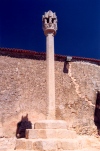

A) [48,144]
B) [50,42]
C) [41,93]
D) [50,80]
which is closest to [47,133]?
[48,144]

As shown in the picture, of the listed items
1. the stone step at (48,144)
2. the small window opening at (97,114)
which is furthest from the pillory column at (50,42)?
the small window opening at (97,114)

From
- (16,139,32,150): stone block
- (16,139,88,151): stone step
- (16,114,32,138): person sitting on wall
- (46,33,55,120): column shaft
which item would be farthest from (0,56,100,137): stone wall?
(16,139,88,151): stone step

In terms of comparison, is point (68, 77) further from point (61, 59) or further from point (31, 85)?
point (31, 85)

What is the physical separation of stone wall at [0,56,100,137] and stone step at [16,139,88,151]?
4554 mm

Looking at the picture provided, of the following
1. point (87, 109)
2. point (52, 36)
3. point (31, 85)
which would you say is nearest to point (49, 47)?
point (52, 36)

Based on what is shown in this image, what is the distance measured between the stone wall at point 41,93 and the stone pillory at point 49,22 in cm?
429

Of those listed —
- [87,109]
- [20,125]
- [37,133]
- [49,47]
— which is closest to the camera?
[37,133]

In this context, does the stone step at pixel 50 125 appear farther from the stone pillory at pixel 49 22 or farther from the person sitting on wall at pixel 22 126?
the person sitting on wall at pixel 22 126

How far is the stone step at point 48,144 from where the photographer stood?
7.89 metres

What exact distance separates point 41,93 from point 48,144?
20.6ft

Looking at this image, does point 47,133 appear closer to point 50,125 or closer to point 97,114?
point 50,125

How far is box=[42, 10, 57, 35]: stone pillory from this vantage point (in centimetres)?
1038

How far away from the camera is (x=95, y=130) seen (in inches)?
580

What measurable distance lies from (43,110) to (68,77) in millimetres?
2827
